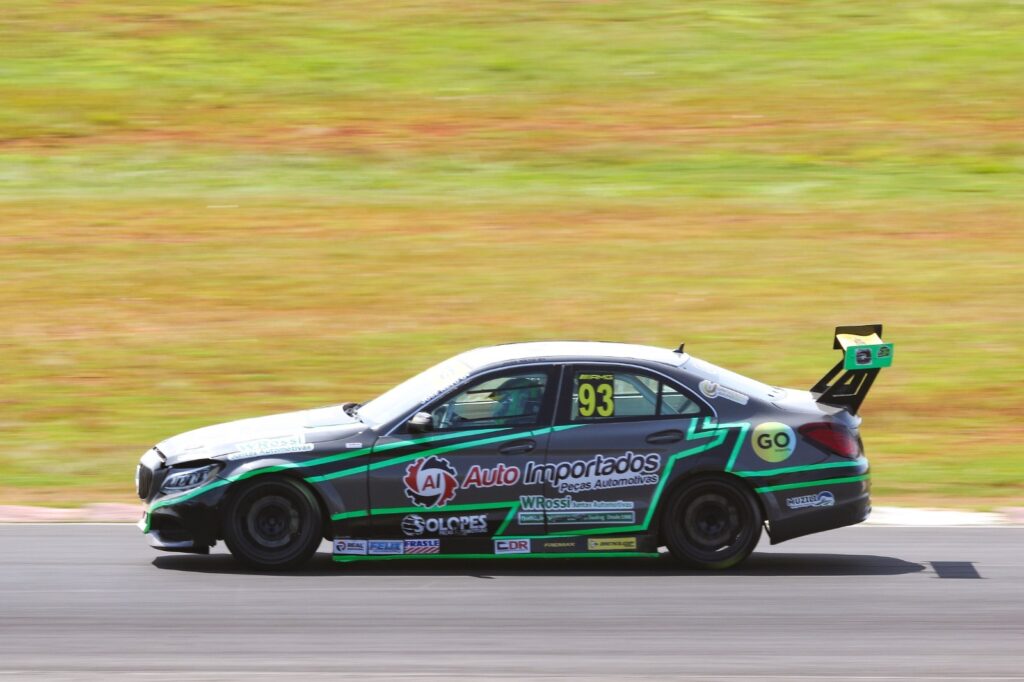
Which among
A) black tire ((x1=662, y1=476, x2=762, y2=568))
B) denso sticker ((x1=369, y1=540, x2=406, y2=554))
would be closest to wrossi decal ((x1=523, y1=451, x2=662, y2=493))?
black tire ((x1=662, y1=476, x2=762, y2=568))

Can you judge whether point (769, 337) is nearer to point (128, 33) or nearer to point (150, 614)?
point (150, 614)

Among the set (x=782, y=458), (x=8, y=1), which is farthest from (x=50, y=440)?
(x=8, y=1)

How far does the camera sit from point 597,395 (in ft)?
30.3

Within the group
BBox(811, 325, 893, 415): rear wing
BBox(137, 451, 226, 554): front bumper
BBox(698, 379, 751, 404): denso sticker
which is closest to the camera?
BBox(137, 451, 226, 554): front bumper

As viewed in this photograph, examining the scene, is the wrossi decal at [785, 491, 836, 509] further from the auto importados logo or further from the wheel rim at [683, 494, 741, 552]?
the auto importados logo

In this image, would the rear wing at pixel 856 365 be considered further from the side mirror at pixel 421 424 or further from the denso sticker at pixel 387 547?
the denso sticker at pixel 387 547

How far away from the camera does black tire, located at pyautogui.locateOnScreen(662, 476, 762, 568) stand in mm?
9164

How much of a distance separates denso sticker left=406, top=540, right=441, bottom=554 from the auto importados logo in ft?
0.72

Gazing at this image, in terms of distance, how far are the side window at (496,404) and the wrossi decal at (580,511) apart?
487mm

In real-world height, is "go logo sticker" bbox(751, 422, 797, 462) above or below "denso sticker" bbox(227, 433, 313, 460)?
below

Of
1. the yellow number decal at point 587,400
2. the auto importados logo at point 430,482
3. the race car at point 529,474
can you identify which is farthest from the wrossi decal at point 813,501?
the auto importados logo at point 430,482

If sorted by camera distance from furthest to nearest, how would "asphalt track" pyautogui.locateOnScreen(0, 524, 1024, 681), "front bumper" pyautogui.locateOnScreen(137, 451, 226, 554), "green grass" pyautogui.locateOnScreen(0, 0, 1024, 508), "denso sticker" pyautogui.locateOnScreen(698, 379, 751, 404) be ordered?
1. "green grass" pyautogui.locateOnScreen(0, 0, 1024, 508)
2. "denso sticker" pyautogui.locateOnScreen(698, 379, 751, 404)
3. "front bumper" pyautogui.locateOnScreen(137, 451, 226, 554)
4. "asphalt track" pyautogui.locateOnScreen(0, 524, 1024, 681)

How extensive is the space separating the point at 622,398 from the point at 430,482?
Answer: 1249 millimetres

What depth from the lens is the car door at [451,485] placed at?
29.6 ft
